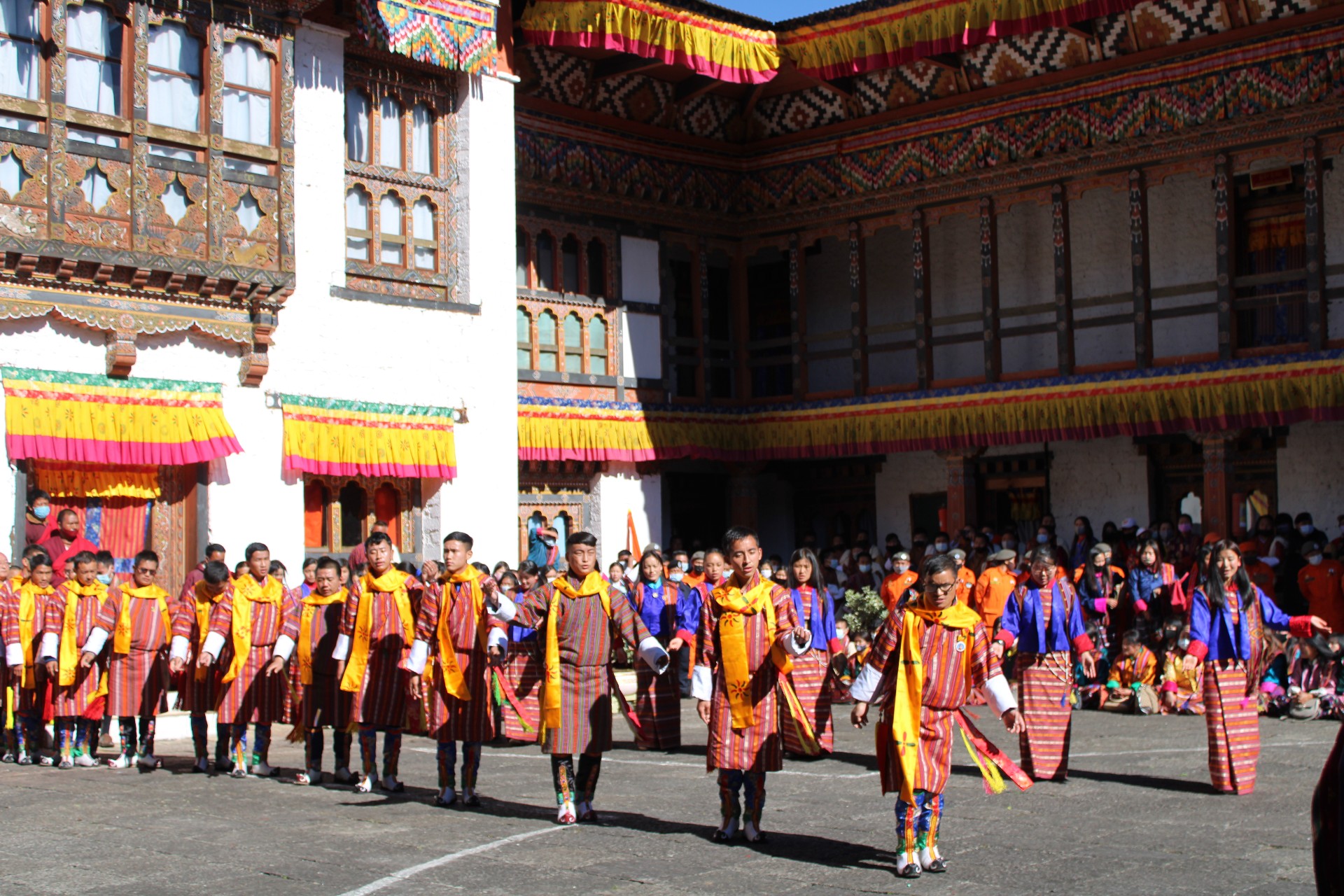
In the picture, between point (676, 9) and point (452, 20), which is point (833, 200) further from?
point (452, 20)

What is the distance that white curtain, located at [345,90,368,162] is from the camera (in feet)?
49.2

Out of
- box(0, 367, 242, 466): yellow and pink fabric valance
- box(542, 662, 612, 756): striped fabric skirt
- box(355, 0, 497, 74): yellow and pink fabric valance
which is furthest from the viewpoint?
box(355, 0, 497, 74): yellow and pink fabric valance

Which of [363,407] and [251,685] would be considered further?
[363,407]

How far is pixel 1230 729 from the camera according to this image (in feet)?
28.4

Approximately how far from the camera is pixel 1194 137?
17.7 metres

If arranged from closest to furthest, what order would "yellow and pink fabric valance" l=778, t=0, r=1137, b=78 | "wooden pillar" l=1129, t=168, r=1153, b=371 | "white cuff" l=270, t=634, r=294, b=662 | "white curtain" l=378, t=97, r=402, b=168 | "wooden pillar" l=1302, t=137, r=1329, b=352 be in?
1. "white cuff" l=270, t=634, r=294, b=662
2. "white curtain" l=378, t=97, r=402, b=168
3. "wooden pillar" l=1302, t=137, r=1329, b=352
4. "yellow and pink fabric valance" l=778, t=0, r=1137, b=78
5. "wooden pillar" l=1129, t=168, r=1153, b=371

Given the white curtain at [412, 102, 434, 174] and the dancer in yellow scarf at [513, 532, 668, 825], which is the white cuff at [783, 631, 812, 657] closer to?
the dancer in yellow scarf at [513, 532, 668, 825]

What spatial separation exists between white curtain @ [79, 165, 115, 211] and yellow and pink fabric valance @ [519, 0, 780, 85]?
231 inches

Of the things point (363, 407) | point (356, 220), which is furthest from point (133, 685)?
point (356, 220)

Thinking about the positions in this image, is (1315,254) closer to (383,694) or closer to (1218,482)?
(1218,482)

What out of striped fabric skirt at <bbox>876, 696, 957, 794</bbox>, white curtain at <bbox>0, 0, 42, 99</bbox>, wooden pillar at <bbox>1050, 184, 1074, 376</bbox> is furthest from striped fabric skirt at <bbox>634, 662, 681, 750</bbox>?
wooden pillar at <bbox>1050, 184, 1074, 376</bbox>

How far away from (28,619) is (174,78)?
4957 mm

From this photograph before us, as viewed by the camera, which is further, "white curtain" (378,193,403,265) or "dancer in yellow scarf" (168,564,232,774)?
"white curtain" (378,193,403,265)

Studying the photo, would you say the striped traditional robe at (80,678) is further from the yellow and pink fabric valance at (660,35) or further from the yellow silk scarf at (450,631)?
the yellow and pink fabric valance at (660,35)
